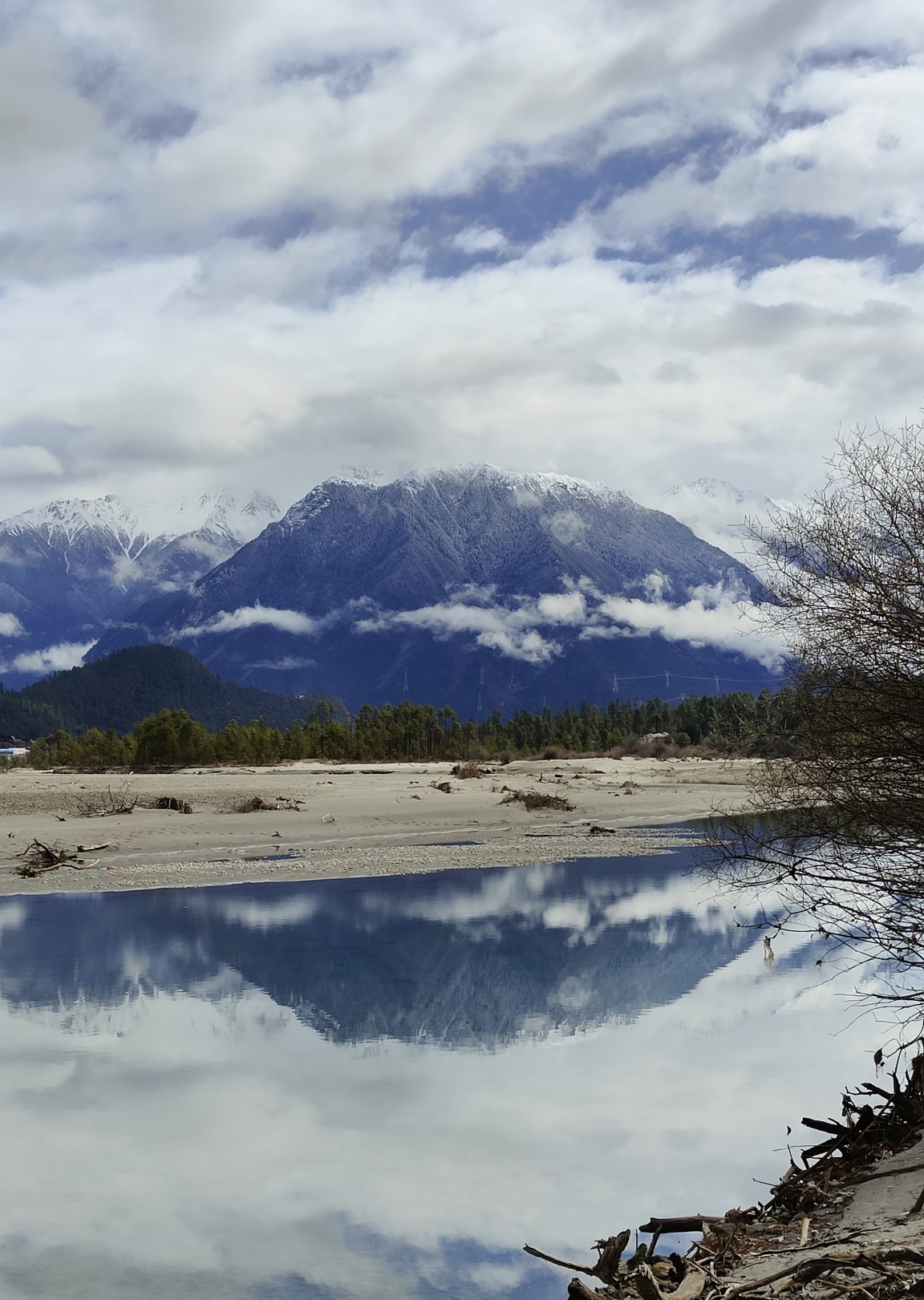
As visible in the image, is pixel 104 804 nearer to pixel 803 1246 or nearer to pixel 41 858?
pixel 41 858

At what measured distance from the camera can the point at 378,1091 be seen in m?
14.5

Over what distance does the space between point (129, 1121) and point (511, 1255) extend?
5580 millimetres

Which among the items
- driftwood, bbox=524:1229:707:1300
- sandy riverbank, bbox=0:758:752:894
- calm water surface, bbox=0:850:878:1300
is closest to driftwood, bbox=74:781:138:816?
sandy riverbank, bbox=0:758:752:894

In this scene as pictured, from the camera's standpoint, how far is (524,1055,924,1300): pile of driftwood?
6.64 metres

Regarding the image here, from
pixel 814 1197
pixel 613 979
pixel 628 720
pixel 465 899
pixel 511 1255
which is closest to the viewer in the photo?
pixel 814 1197

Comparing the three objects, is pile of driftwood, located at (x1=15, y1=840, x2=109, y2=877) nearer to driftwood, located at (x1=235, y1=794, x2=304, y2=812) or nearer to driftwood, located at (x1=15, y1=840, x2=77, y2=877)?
driftwood, located at (x1=15, y1=840, x2=77, y2=877)

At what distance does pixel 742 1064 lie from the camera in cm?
1555

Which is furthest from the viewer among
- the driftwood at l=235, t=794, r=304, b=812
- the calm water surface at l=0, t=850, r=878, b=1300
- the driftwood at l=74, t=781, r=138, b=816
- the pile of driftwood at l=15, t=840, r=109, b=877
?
the driftwood at l=235, t=794, r=304, b=812

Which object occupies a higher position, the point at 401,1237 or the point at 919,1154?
the point at 919,1154

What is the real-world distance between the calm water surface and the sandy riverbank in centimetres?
544

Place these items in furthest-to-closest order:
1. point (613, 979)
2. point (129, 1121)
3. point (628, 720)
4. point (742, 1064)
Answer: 1. point (628, 720)
2. point (613, 979)
3. point (742, 1064)
4. point (129, 1121)

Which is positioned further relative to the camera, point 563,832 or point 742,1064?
point 563,832

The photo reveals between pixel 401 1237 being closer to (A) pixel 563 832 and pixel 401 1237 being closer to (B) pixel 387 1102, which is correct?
(B) pixel 387 1102

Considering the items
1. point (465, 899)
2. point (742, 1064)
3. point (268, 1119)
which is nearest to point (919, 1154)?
point (742, 1064)
